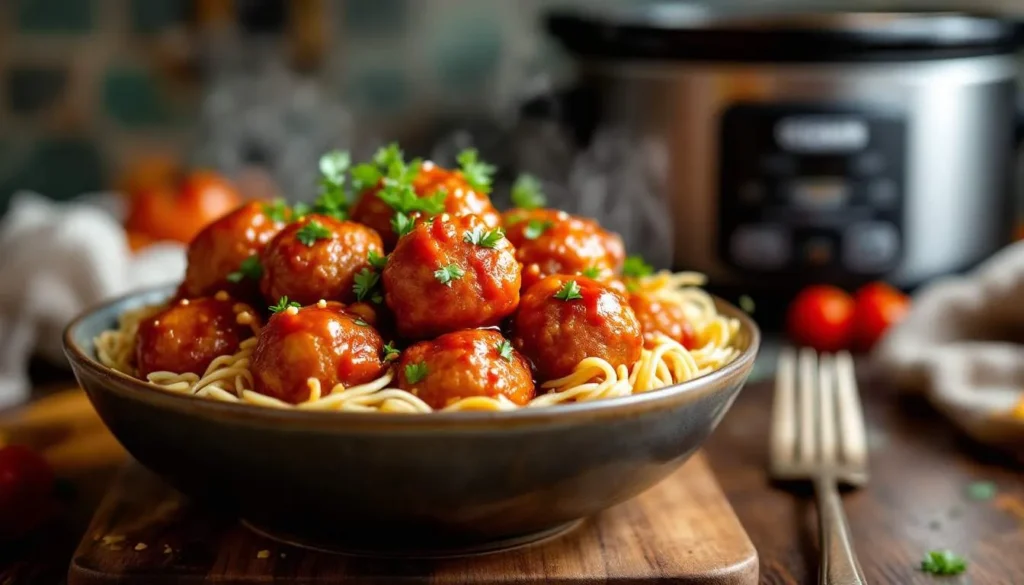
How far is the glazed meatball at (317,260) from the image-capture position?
5.02 feet

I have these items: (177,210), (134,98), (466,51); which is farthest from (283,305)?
(134,98)

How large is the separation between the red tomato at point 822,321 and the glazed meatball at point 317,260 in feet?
4.62

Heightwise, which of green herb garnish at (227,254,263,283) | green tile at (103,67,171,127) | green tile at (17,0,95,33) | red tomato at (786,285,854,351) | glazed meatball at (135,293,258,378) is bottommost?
red tomato at (786,285,854,351)

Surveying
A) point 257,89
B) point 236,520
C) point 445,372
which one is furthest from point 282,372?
point 257,89

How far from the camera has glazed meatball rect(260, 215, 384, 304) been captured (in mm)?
1529

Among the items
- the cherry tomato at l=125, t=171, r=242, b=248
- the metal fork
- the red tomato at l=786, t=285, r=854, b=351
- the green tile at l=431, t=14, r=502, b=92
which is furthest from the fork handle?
the green tile at l=431, t=14, r=502, b=92

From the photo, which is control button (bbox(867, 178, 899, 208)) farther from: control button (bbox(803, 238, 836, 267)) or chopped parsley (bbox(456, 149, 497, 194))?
chopped parsley (bbox(456, 149, 497, 194))

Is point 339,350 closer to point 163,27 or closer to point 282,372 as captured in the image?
point 282,372

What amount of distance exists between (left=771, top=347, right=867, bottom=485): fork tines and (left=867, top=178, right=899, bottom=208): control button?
0.54 meters

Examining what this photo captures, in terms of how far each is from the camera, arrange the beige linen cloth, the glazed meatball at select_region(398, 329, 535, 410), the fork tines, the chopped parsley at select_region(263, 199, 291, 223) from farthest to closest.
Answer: the beige linen cloth < the fork tines < the chopped parsley at select_region(263, 199, 291, 223) < the glazed meatball at select_region(398, 329, 535, 410)

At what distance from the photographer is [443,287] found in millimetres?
1450

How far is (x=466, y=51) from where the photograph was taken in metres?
3.87

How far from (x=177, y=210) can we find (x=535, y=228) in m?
1.79

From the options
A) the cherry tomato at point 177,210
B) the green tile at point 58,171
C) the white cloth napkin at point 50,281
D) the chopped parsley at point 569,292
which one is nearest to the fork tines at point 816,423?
the chopped parsley at point 569,292
